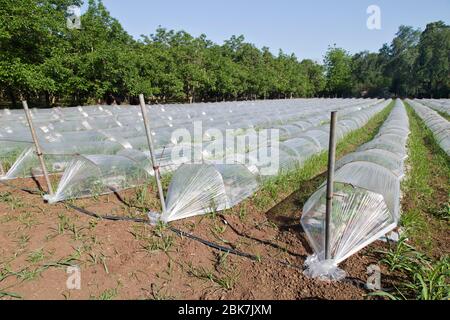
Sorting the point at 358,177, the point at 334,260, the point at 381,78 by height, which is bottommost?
the point at 334,260

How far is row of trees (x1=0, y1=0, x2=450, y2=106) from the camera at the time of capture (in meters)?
17.3

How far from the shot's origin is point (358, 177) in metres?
3.70

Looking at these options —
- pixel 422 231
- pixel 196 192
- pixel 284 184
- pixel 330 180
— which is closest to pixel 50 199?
pixel 196 192

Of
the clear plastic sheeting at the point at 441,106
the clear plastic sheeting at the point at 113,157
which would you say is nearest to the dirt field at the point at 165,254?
the clear plastic sheeting at the point at 113,157

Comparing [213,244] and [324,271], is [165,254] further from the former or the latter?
[324,271]

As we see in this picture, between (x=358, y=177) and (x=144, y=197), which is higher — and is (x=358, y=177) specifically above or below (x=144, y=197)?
above

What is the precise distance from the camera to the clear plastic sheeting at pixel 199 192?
3955 millimetres

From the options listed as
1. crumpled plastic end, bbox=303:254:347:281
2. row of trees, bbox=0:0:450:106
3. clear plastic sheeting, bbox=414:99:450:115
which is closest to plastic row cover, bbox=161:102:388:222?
crumpled plastic end, bbox=303:254:347:281

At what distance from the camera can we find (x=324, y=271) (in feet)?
9.05

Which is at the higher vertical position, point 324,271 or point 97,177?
point 97,177

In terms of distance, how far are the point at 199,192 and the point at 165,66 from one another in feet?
84.9
